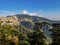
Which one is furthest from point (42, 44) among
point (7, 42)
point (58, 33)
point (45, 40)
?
point (7, 42)

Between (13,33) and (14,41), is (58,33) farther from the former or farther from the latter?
(13,33)

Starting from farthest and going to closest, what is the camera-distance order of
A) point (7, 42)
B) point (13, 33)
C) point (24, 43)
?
point (13, 33) < point (7, 42) < point (24, 43)

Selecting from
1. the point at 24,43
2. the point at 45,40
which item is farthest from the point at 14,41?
the point at 45,40

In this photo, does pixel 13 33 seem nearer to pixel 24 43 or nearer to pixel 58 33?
pixel 24 43

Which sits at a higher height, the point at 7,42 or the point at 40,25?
the point at 40,25

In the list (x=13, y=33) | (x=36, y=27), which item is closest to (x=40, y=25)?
(x=36, y=27)

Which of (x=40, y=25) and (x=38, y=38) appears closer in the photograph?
(x=38, y=38)

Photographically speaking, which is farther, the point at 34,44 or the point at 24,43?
the point at 34,44

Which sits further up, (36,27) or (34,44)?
(36,27)

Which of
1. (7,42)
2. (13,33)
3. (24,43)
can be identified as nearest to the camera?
(24,43)
